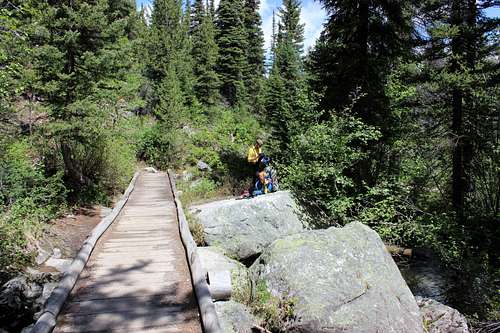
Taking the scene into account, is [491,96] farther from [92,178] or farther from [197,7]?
[197,7]

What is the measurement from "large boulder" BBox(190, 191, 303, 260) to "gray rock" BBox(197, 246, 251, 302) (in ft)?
1.34

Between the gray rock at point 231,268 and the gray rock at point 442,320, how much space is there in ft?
11.2

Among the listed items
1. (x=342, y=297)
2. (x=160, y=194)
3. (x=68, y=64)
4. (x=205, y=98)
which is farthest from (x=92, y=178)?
(x=205, y=98)

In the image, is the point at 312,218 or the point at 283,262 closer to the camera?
the point at 283,262

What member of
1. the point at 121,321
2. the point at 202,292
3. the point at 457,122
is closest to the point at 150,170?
the point at 457,122

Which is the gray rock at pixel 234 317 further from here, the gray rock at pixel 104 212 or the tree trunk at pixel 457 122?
the tree trunk at pixel 457 122

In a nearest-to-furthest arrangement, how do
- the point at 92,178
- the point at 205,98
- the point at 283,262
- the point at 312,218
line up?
the point at 283,262
the point at 312,218
the point at 92,178
the point at 205,98

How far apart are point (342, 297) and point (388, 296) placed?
2.79 feet

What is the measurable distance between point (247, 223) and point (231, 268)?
161cm

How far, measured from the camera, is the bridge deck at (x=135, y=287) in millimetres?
4324

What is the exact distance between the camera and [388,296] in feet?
19.3

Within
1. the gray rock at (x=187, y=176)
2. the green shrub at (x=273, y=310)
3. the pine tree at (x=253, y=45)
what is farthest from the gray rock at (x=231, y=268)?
the pine tree at (x=253, y=45)

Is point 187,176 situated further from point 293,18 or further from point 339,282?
point 293,18

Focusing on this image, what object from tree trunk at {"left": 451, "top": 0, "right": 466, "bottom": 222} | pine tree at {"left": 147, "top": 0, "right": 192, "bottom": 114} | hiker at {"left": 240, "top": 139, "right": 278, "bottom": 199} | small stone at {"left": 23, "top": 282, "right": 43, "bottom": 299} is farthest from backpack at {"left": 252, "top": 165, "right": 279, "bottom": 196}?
pine tree at {"left": 147, "top": 0, "right": 192, "bottom": 114}
